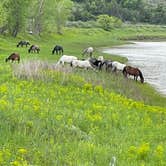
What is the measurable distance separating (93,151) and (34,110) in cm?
380

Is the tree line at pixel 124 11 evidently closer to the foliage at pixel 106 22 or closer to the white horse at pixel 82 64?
the foliage at pixel 106 22

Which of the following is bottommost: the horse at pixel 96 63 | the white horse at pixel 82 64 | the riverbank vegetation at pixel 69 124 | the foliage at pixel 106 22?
the foliage at pixel 106 22

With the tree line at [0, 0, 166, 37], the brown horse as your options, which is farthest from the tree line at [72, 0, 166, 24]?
the brown horse

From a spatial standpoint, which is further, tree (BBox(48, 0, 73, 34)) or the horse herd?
tree (BBox(48, 0, 73, 34))

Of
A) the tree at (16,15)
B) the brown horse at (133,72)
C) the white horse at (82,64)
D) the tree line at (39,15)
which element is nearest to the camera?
the white horse at (82,64)

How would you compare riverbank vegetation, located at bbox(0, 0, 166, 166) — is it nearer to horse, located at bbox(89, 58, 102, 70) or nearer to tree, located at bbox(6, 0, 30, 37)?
horse, located at bbox(89, 58, 102, 70)

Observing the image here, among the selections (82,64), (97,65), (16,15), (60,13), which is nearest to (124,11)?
(60,13)

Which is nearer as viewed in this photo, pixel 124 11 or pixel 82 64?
pixel 82 64

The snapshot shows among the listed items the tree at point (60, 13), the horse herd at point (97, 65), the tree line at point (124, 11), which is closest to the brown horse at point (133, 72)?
the horse herd at point (97, 65)

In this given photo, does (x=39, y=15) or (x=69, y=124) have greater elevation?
(x=69, y=124)

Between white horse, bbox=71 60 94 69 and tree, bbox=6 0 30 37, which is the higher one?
white horse, bbox=71 60 94 69

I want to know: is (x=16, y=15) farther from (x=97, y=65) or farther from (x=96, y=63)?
(x=97, y=65)

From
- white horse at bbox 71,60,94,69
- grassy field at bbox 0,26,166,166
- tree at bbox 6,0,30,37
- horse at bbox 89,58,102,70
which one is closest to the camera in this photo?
grassy field at bbox 0,26,166,166

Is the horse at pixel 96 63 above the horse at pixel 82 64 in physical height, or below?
below
